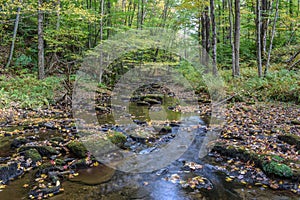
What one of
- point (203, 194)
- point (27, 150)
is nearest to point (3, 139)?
point (27, 150)

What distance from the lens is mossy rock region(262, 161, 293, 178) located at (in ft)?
15.1

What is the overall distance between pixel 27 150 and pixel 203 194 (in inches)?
166

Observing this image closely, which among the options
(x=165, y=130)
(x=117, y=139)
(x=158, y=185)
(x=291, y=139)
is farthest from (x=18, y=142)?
(x=291, y=139)

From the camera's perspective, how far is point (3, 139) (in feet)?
22.5

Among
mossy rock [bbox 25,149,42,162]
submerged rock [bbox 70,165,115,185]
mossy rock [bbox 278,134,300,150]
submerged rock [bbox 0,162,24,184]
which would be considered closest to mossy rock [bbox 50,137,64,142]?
mossy rock [bbox 25,149,42,162]

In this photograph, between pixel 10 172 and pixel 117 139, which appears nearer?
pixel 10 172

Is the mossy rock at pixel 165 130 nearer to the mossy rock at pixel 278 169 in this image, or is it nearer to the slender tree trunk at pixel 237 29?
the mossy rock at pixel 278 169

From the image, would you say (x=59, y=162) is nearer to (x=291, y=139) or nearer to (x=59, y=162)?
(x=59, y=162)

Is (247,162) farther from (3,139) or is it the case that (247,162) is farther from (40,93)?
Result: (40,93)

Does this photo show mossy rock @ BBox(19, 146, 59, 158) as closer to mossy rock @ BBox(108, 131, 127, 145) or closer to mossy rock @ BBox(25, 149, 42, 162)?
mossy rock @ BBox(25, 149, 42, 162)

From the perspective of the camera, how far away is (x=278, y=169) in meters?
4.68

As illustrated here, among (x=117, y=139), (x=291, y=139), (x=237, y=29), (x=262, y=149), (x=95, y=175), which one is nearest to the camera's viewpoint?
(x=95, y=175)

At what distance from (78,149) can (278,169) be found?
450 centimetres

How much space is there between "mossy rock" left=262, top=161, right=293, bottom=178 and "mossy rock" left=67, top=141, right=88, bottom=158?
4.11 m
